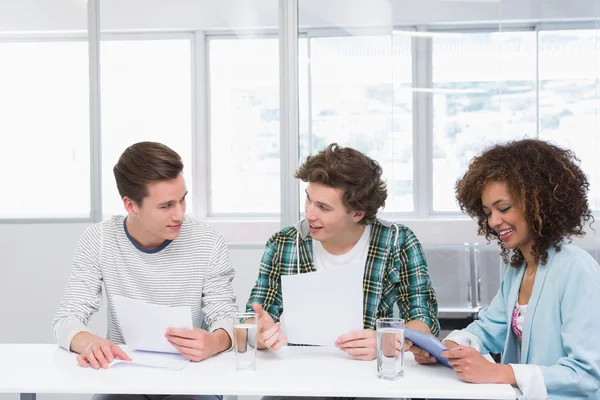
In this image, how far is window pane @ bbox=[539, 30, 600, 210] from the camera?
3420 mm

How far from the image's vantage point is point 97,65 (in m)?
3.72

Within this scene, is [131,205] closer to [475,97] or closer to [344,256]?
[344,256]

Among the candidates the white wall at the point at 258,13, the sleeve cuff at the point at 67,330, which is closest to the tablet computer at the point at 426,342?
the sleeve cuff at the point at 67,330

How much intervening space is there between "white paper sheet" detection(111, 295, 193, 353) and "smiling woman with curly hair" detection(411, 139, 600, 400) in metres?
0.63

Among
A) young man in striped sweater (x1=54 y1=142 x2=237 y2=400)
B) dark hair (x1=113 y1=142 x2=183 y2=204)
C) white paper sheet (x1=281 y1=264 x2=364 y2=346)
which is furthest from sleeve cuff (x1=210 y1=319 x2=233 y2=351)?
dark hair (x1=113 y1=142 x2=183 y2=204)

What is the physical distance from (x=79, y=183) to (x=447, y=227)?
1.89 metres

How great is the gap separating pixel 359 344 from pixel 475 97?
2036mm

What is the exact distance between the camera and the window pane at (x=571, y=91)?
11.2ft

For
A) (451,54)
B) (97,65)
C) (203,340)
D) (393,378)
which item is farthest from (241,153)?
(393,378)

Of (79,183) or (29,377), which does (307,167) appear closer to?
(29,377)

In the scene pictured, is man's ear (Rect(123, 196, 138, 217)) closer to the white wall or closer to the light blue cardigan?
the light blue cardigan

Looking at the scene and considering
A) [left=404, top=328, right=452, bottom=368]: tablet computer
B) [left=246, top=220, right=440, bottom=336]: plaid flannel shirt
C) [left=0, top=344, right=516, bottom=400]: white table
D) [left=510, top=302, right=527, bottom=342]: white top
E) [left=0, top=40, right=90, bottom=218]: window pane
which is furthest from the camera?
[left=0, top=40, right=90, bottom=218]: window pane

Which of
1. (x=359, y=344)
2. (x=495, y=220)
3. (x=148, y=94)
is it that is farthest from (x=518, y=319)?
(x=148, y=94)

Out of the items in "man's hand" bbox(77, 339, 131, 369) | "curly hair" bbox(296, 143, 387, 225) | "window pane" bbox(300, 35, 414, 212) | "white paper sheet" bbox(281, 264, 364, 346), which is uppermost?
"window pane" bbox(300, 35, 414, 212)
